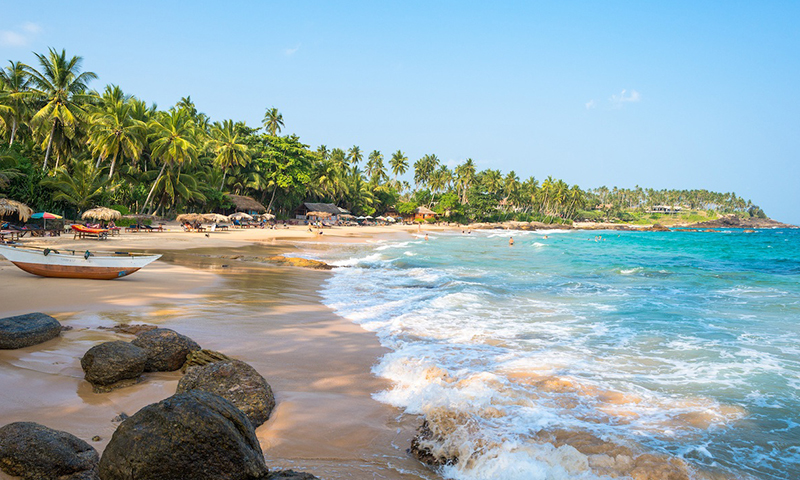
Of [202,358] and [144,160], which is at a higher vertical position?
[144,160]

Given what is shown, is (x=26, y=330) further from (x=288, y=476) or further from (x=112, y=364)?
(x=288, y=476)

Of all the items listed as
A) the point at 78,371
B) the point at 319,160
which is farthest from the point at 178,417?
the point at 319,160

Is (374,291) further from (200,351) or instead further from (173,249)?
(173,249)

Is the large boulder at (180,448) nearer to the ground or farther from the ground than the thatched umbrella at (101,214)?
nearer to the ground

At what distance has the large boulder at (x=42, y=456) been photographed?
3.16 metres

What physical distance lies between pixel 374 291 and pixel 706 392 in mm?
9244

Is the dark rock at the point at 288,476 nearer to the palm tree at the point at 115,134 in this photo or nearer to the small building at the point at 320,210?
the palm tree at the point at 115,134

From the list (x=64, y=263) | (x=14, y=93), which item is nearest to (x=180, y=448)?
(x=64, y=263)

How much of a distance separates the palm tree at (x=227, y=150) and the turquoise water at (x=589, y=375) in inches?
1479

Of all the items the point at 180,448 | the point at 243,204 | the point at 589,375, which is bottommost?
the point at 589,375

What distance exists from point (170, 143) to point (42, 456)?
39603mm

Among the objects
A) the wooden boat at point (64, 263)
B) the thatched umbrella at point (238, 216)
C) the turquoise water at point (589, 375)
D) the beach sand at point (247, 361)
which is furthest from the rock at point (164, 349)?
the thatched umbrella at point (238, 216)

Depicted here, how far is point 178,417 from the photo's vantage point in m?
2.91

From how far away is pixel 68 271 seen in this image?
12.0 metres
